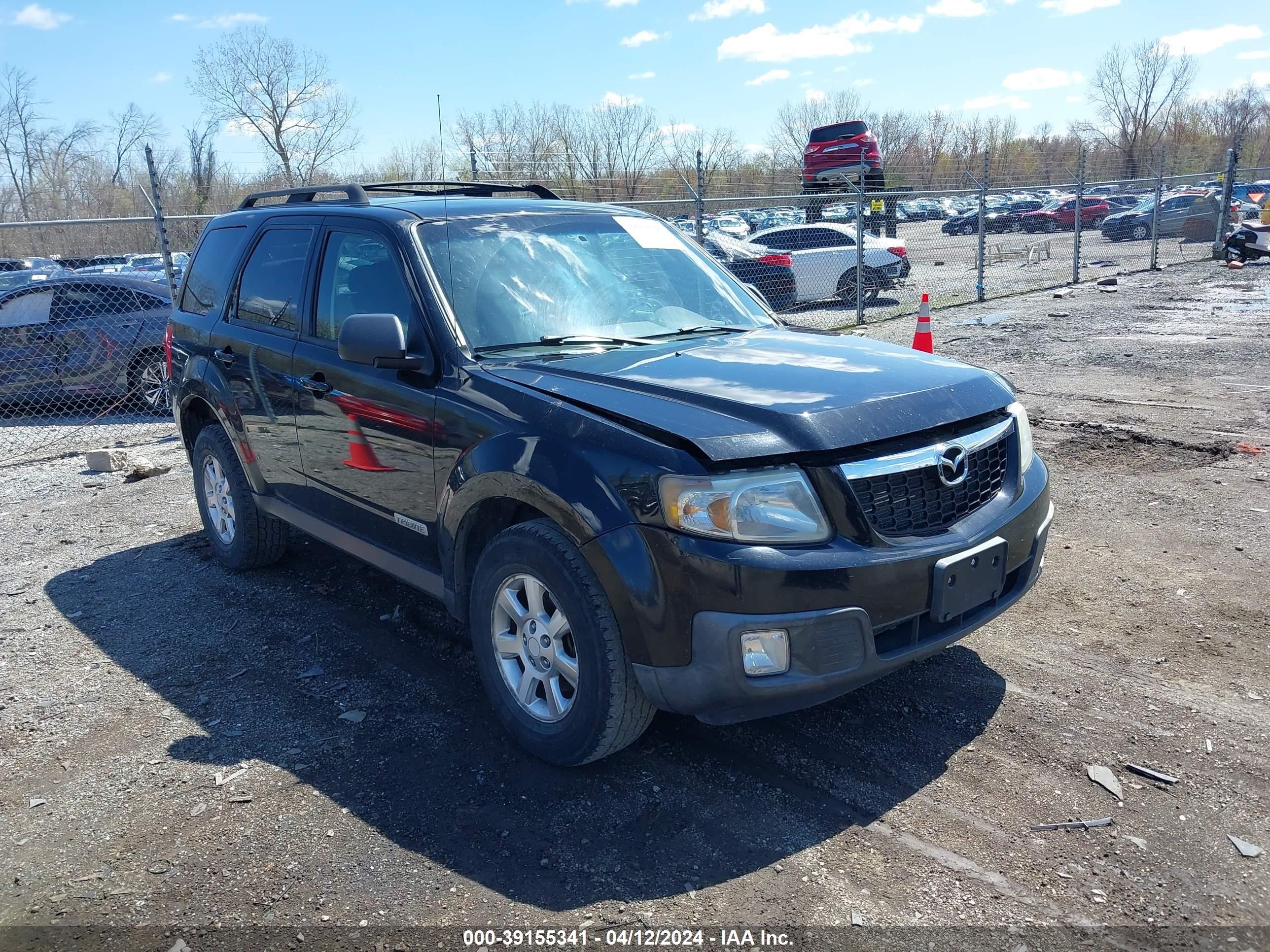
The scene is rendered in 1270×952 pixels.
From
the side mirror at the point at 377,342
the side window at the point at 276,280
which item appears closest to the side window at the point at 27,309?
the side window at the point at 276,280

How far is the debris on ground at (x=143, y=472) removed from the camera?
7992 mm

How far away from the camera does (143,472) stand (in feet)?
26.3

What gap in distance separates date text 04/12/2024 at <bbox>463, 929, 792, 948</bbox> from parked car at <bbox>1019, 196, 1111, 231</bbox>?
30.5 metres

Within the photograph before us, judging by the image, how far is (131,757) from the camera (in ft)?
11.9

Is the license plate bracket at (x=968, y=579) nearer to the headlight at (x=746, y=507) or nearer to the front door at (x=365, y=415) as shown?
the headlight at (x=746, y=507)

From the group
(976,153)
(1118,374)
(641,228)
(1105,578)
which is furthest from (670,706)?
(976,153)

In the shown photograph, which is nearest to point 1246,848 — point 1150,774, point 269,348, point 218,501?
point 1150,774

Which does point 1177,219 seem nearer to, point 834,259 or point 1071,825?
point 834,259

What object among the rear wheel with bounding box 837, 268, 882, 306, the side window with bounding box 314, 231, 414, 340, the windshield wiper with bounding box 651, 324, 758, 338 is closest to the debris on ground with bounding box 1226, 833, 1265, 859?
the windshield wiper with bounding box 651, 324, 758, 338

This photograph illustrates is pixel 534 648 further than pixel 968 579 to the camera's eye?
Yes

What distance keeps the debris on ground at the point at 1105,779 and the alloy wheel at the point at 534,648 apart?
1.73 meters

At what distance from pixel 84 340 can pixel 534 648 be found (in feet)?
29.2

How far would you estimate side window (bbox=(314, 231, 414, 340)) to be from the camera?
399 cm

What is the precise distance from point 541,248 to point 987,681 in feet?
8.43
